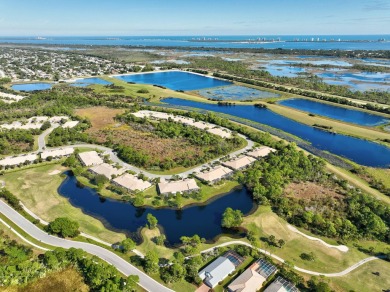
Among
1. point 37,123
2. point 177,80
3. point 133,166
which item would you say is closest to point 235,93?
point 177,80

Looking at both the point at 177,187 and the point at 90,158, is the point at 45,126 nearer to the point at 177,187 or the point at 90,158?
the point at 90,158

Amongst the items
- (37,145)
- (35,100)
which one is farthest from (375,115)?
(35,100)

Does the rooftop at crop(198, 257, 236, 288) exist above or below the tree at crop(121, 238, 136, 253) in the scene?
below

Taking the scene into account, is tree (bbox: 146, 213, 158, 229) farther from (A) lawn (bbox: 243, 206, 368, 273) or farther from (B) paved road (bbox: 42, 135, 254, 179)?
(B) paved road (bbox: 42, 135, 254, 179)

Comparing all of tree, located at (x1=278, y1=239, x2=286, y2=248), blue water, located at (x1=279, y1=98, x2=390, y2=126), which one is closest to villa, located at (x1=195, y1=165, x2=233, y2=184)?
tree, located at (x1=278, y1=239, x2=286, y2=248)

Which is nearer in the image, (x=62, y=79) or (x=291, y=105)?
(x=291, y=105)

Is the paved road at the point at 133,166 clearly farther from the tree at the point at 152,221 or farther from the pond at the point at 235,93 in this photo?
the pond at the point at 235,93

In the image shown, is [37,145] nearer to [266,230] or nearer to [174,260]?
[174,260]
